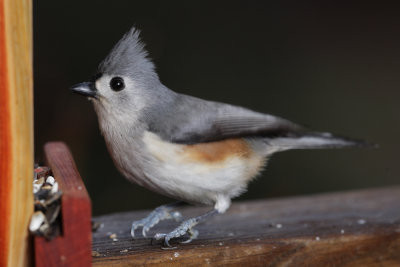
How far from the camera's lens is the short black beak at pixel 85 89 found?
2.40 m

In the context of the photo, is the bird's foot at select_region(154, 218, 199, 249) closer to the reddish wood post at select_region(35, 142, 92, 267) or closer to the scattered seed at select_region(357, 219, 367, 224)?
the reddish wood post at select_region(35, 142, 92, 267)

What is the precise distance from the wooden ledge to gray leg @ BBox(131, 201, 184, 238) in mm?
33

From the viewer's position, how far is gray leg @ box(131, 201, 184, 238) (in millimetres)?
2557

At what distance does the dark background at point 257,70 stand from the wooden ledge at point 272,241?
170 centimetres

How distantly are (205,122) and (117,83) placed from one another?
0.41 meters

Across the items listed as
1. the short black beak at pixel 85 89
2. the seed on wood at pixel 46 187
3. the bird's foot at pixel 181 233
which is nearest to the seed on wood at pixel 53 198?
the seed on wood at pixel 46 187

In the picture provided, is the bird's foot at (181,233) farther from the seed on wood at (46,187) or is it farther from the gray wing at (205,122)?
the seed on wood at (46,187)

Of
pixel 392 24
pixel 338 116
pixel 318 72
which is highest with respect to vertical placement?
pixel 392 24

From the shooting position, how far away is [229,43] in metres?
4.80

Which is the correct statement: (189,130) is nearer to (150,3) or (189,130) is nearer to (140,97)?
(140,97)

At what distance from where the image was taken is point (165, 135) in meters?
2.45

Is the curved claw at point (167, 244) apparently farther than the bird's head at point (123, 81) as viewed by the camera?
No

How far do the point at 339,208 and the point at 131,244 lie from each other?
1.24 metres

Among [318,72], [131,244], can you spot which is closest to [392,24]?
[318,72]
